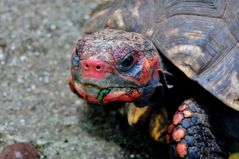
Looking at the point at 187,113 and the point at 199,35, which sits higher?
the point at 199,35

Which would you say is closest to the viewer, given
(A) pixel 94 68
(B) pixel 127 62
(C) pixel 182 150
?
(A) pixel 94 68

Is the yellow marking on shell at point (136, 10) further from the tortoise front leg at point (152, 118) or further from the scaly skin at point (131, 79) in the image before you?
the tortoise front leg at point (152, 118)

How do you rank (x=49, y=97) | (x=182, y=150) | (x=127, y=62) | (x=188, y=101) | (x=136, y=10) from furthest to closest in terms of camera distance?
(x=49, y=97) < (x=136, y=10) < (x=188, y=101) < (x=182, y=150) < (x=127, y=62)

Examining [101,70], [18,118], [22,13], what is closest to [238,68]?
[101,70]

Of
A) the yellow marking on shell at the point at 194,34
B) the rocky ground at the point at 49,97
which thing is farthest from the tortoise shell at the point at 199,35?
the rocky ground at the point at 49,97

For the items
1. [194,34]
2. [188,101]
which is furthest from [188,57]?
[188,101]

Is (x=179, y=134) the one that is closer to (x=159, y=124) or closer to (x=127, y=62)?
(x=159, y=124)

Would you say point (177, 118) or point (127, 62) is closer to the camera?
point (127, 62)
